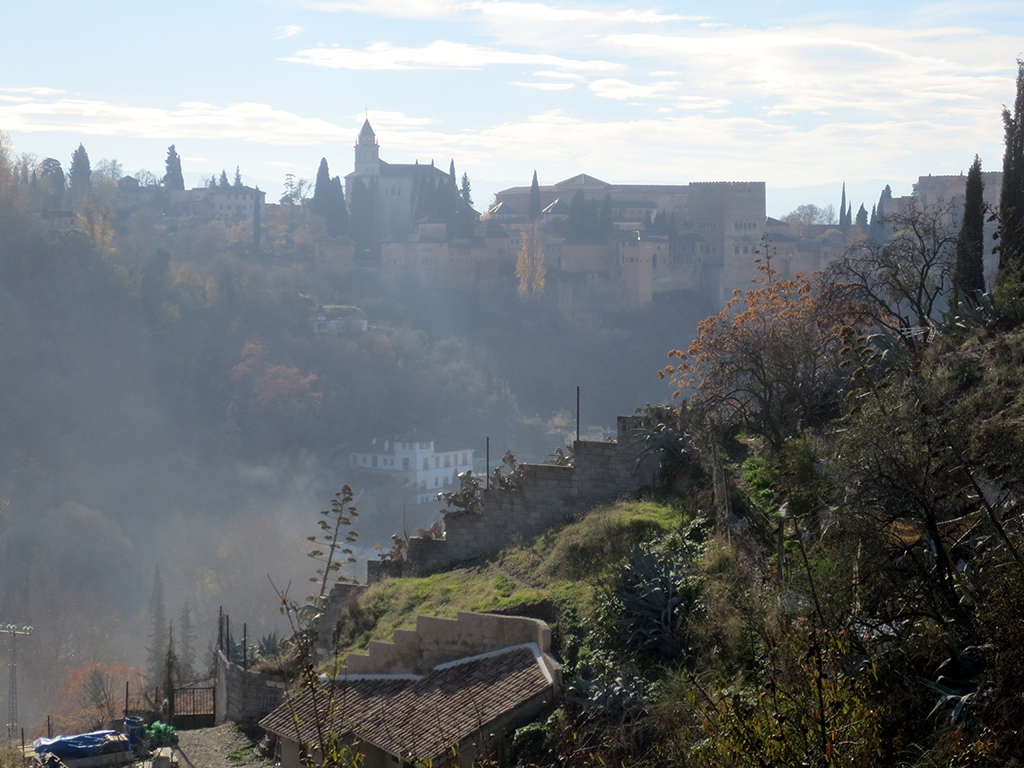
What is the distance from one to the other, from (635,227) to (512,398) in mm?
18120

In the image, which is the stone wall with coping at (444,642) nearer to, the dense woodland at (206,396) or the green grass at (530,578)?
the green grass at (530,578)

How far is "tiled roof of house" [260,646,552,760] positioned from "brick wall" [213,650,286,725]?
246 centimetres

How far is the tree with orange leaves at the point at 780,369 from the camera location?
11094 mm

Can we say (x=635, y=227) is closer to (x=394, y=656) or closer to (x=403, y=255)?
(x=403, y=255)

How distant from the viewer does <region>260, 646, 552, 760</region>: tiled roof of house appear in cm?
777

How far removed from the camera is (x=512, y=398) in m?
66.9

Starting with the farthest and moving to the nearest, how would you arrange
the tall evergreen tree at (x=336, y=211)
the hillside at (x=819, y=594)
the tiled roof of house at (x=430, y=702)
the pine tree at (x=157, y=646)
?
the tall evergreen tree at (x=336, y=211) < the pine tree at (x=157, y=646) < the tiled roof of house at (x=430, y=702) < the hillside at (x=819, y=594)

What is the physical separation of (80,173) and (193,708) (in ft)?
274

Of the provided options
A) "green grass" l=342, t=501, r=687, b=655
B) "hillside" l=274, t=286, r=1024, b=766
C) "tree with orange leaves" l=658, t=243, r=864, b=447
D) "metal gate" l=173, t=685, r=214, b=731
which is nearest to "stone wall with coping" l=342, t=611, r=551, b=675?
"hillside" l=274, t=286, r=1024, b=766

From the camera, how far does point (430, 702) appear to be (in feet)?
27.9

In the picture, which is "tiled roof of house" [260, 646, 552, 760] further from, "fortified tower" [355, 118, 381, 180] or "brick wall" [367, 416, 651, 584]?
"fortified tower" [355, 118, 381, 180]

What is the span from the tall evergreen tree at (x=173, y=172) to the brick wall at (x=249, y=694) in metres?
86.5

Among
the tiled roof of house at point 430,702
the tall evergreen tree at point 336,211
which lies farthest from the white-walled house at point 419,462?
the tiled roof of house at point 430,702

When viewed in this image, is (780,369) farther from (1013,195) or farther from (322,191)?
(322,191)
